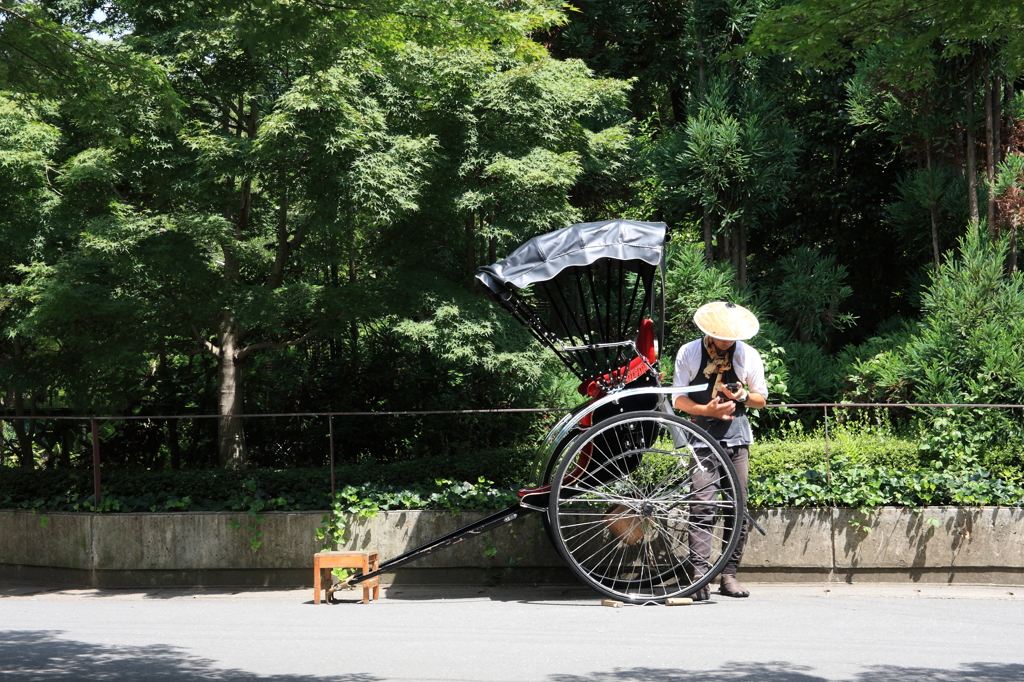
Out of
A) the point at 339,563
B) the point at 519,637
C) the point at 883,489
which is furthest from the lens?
the point at 883,489

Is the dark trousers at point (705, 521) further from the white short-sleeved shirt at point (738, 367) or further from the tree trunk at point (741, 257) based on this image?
the tree trunk at point (741, 257)

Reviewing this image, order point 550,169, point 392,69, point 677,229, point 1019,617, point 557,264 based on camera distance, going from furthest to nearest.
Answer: point 677,229 → point 550,169 → point 392,69 → point 557,264 → point 1019,617

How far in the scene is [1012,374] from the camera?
370 inches

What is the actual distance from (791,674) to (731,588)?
203cm

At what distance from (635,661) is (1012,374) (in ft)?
20.3

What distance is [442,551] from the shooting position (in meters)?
7.68

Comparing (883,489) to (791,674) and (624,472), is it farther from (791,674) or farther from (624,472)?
(791,674)

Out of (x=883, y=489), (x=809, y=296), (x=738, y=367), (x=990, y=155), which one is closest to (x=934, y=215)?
(x=990, y=155)

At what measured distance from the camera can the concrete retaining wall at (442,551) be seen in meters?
7.12

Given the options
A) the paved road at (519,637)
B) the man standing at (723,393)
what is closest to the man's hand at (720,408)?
the man standing at (723,393)

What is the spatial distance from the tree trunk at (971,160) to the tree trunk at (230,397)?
846cm

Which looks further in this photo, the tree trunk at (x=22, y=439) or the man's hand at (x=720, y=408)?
the tree trunk at (x=22, y=439)

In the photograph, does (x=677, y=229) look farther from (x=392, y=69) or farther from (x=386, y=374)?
(x=392, y=69)

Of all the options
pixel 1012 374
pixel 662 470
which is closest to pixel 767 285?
pixel 1012 374
